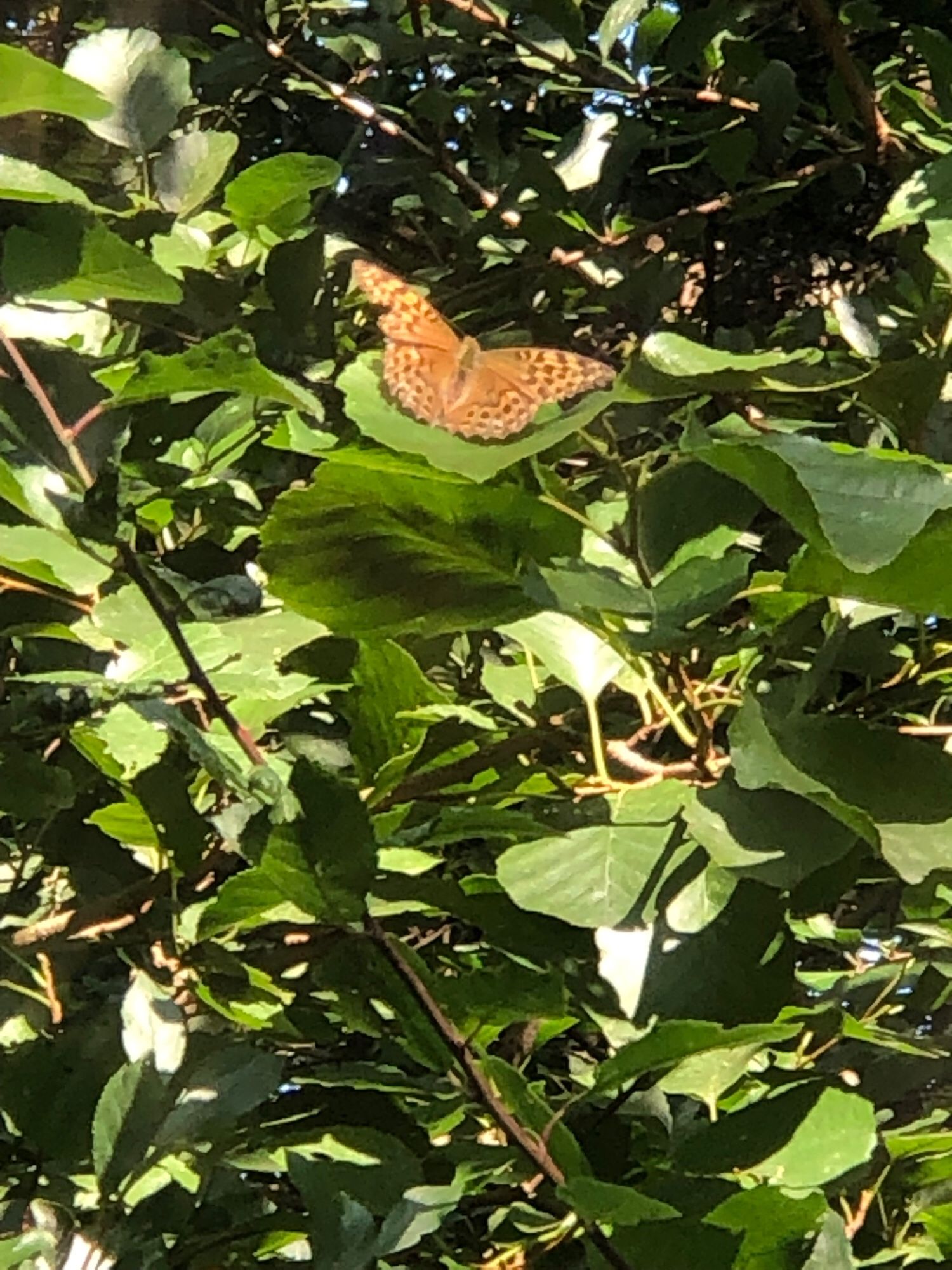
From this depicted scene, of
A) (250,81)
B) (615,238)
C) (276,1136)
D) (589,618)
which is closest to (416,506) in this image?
(589,618)

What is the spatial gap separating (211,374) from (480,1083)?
263 millimetres

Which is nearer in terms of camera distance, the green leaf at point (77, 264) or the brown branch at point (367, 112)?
the green leaf at point (77, 264)

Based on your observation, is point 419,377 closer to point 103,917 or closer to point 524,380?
point 524,380

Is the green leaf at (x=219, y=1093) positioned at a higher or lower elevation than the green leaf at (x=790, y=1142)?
lower

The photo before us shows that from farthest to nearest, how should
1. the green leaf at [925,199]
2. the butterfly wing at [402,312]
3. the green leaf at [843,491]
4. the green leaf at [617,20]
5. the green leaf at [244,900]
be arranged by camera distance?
the green leaf at [617,20] < the butterfly wing at [402,312] < the green leaf at [925,199] < the green leaf at [244,900] < the green leaf at [843,491]

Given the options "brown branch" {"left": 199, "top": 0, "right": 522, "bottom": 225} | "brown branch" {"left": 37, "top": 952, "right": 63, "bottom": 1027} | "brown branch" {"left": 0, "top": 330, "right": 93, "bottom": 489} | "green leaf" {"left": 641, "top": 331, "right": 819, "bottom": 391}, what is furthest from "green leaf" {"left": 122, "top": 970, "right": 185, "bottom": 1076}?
"brown branch" {"left": 199, "top": 0, "right": 522, "bottom": 225}

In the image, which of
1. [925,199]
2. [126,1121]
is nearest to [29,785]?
[126,1121]

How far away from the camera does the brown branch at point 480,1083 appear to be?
0.47 m

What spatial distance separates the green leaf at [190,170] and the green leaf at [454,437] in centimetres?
31

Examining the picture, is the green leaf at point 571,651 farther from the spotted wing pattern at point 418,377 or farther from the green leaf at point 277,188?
the green leaf at point 277,188

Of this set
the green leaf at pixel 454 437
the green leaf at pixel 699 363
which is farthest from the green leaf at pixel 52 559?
the green leaf at pixel 699 363

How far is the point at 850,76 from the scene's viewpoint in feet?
2.99

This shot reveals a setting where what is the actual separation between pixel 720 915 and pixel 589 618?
119 millimetres

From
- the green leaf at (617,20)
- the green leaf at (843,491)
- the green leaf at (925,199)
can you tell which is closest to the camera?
the green leaf at (843,491)
